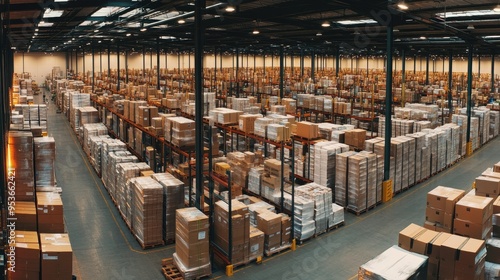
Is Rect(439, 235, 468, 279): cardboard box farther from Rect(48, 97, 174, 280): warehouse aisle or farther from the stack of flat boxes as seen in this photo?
Rect(48, 97, 174, 280): warehouse aisle

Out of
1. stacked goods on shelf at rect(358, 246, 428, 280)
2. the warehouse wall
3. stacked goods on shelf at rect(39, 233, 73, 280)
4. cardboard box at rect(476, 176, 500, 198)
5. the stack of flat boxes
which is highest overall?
the warehouse wall

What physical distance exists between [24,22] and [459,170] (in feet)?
47.0

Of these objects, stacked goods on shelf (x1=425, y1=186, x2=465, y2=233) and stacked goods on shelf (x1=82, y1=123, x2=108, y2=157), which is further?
stacked goods on shelf (x1=82, y1=123, x2=108, y2=157)

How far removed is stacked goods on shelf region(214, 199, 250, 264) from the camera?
8203 mm

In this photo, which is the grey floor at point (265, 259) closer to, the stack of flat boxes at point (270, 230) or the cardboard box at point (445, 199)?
the stack of flat boxes at point (270, 230)

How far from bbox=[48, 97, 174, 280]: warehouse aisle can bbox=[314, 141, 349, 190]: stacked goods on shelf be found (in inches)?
177

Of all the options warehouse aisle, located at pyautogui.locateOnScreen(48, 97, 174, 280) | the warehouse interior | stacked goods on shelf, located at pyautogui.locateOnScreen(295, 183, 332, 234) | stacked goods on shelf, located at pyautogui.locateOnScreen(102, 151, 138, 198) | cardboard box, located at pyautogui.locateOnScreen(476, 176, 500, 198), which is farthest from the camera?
stacked goods on shelf, located at pyautogui.locateOnScreen(102, 151, 138, 198)

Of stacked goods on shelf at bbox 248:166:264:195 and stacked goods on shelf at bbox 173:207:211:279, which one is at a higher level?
stacked goods on shelf at bbox 248:166:264:195

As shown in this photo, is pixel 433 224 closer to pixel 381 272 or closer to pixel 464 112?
pixel 381 272

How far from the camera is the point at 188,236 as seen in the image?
25.2 ft

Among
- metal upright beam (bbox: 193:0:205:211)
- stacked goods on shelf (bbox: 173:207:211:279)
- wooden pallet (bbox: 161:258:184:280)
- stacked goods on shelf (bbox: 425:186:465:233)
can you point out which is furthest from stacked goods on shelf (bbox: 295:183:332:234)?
wooden pallet (bbox: 161:258:184:280)

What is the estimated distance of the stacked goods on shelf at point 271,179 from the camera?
10555mm

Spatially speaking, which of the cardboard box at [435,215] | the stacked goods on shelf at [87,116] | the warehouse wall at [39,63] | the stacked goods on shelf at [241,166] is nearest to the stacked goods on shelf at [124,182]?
the stacked goods on shelf at [241,166]

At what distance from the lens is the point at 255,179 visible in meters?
11.4
